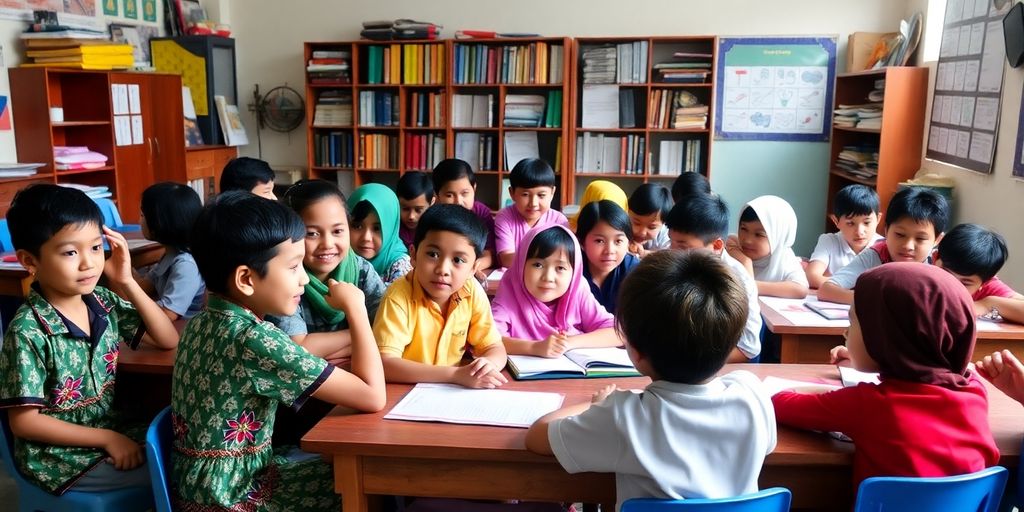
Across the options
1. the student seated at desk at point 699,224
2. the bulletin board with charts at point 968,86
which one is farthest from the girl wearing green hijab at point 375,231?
the bulletin board with charts at point 968,86

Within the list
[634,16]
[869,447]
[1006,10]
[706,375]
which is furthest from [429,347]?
[634,16]

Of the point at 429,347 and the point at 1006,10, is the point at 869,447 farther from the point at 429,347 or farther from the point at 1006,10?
the point at 1006,10

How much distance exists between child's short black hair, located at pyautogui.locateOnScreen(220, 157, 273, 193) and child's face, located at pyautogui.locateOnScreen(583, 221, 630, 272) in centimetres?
143

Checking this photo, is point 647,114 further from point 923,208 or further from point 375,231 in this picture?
point 375,231

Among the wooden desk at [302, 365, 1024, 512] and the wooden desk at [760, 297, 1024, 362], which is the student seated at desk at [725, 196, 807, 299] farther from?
the wooden desk at [302, 365, 1024, 512]

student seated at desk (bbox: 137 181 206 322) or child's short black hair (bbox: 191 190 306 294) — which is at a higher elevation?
child's short black hair (bbox: 191 190 306 294)

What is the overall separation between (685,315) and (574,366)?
0.66 meters

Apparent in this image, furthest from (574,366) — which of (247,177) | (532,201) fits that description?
(247,177)

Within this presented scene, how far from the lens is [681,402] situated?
124 cm

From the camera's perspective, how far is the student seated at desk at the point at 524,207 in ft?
11.3

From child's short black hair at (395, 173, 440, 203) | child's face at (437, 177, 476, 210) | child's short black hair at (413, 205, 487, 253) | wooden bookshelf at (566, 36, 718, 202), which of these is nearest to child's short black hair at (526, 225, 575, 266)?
child's short black hair at (413, 205, 487, 253)

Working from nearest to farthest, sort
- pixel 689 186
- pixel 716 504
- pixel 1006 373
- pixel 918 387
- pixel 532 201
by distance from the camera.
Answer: pixel 716 504 < pixel 918 387 < pixel 1006 373 < pixel 532 201 < pixel 689 186

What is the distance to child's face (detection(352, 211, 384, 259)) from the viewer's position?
2.67m

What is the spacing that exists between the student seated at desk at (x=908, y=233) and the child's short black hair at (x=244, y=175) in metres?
2.22
